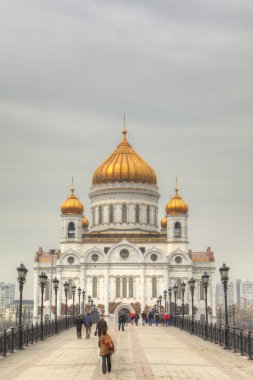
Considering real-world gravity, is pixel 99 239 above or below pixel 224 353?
above

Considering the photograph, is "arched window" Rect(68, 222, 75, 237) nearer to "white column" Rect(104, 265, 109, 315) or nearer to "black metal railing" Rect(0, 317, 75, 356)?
"white column" Rect(104, 265, 109, 315)

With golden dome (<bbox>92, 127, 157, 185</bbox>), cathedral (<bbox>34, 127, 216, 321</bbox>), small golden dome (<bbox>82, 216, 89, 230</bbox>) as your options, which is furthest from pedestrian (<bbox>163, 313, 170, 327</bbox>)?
small golden dome (<bbox>82, 216, 89, 230</bbox>)

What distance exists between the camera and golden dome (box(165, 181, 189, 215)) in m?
98.4

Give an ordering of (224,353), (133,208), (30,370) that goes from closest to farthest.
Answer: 1. (30,370)
2. (224,353)
3. (133,208)

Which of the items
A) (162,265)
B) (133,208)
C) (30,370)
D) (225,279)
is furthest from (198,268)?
(30,370)

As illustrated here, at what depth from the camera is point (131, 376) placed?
2000cm

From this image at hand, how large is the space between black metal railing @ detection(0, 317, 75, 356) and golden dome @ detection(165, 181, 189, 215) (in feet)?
168

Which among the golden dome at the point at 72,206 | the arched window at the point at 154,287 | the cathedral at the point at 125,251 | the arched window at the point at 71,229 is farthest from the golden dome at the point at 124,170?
the arched window at the point at 154,287

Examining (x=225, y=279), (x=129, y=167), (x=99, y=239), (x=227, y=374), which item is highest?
(x=129, y=167)

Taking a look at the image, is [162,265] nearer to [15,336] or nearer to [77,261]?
[77,261]

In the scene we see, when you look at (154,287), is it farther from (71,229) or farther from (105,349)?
(105,349)

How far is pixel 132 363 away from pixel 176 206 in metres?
75.1

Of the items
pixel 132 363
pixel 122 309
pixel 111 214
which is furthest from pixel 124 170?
pixel 132 363

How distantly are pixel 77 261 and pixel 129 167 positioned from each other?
1679cm
